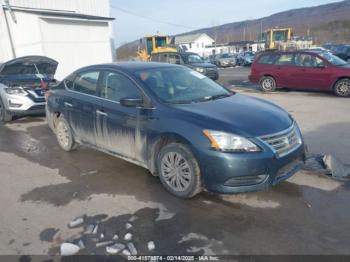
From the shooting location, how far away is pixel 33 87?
867 cm

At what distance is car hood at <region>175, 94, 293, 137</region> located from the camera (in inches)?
137

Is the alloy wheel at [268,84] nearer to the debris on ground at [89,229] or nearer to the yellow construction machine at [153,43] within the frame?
the debris on ground at [89,229]

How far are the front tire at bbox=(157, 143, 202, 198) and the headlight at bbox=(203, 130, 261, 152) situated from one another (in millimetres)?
354

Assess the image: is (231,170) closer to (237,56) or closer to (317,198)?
(317,198)

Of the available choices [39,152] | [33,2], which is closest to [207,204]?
[39,152]

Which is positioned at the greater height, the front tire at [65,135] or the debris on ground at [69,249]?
the front tire at [65,135]

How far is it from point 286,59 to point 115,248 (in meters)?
11.3

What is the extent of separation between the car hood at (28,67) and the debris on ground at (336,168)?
26.8 feet

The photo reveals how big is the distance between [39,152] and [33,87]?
3.34 meters

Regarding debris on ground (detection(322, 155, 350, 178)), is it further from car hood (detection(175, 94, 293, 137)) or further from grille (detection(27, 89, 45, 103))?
grille (detection(27, 89, 45, 103))

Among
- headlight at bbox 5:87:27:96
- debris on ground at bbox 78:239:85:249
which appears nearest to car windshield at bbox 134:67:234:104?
debris on ground at bbox 78:239:85:249

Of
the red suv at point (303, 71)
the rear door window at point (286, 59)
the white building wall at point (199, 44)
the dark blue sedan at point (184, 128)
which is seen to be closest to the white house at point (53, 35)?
the red suv at point (303, 71)

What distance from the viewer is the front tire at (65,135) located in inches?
222

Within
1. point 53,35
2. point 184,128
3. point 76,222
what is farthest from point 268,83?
point 76,222
